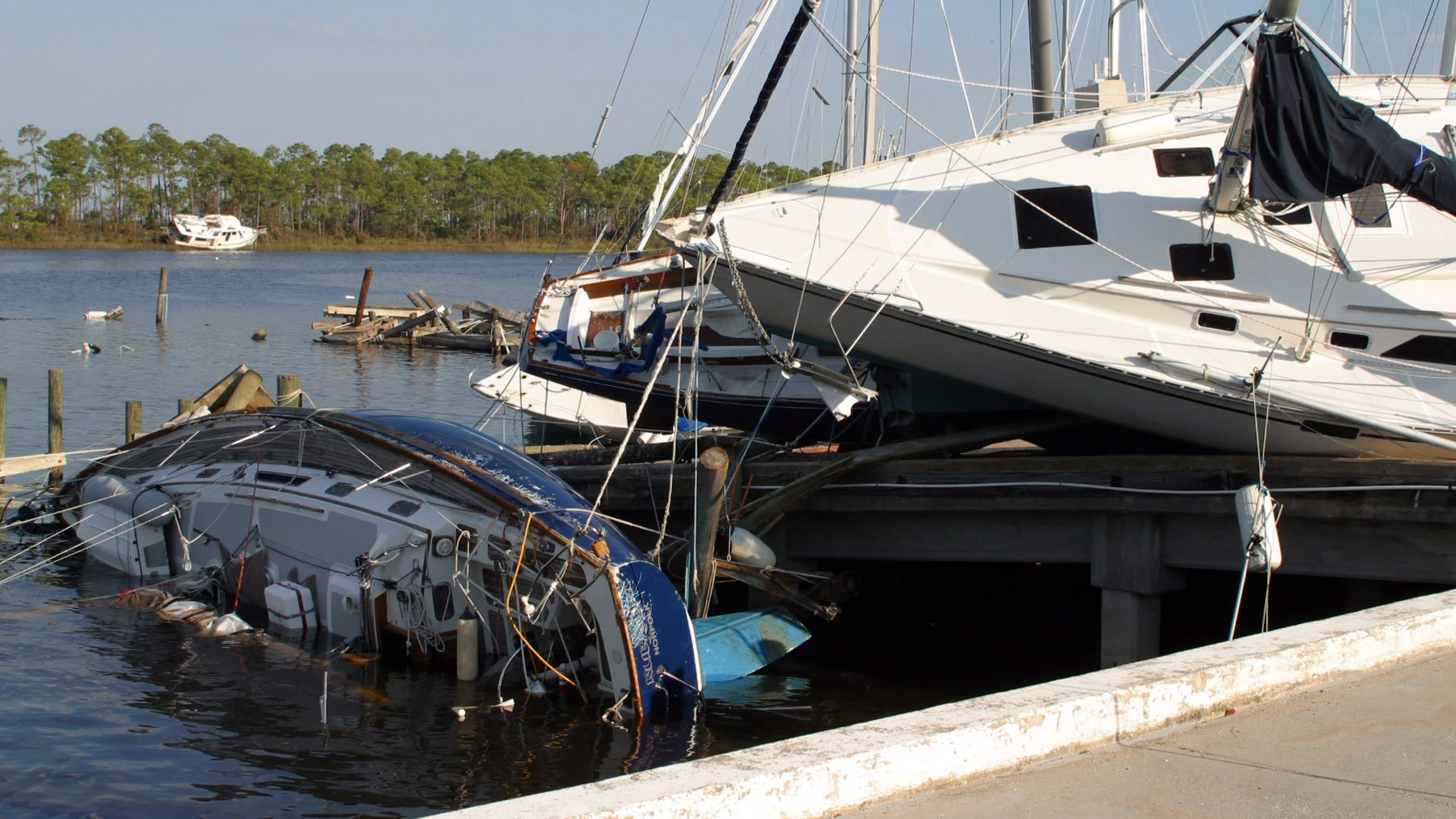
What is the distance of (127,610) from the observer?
1230 cm

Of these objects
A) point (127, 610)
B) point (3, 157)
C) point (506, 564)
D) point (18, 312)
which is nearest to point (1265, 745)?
point (506, 564)

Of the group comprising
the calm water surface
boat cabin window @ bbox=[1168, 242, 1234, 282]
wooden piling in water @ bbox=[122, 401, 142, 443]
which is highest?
boat cabin window @ bbox=[1168, 242, 1234, 282]

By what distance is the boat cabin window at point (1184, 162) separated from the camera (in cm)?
1200

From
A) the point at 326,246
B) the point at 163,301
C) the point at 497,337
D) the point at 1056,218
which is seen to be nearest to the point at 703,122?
the point at 1056,218

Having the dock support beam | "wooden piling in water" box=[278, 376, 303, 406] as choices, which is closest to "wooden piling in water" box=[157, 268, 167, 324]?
"wooden piling in water" box=[278, 376, 303, 406]

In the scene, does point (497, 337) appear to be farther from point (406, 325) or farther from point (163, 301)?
point (163, 301)

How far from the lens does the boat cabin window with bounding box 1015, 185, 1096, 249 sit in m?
11.8

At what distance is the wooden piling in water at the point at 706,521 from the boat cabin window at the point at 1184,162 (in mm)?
5542

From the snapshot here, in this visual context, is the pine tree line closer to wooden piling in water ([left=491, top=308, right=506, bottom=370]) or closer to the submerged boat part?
wooden piling in water ([left=491, top=308, right=506, bottom=370])

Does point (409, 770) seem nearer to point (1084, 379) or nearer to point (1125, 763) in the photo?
point (1125, 763)

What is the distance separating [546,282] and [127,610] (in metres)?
7.21

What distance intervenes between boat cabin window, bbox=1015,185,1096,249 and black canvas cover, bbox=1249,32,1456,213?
1.70 metres

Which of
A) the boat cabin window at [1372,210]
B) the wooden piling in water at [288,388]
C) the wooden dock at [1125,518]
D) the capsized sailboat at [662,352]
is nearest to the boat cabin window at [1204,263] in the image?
the boat cabin window at [1372,210]

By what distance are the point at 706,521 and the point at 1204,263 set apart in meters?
5.47
